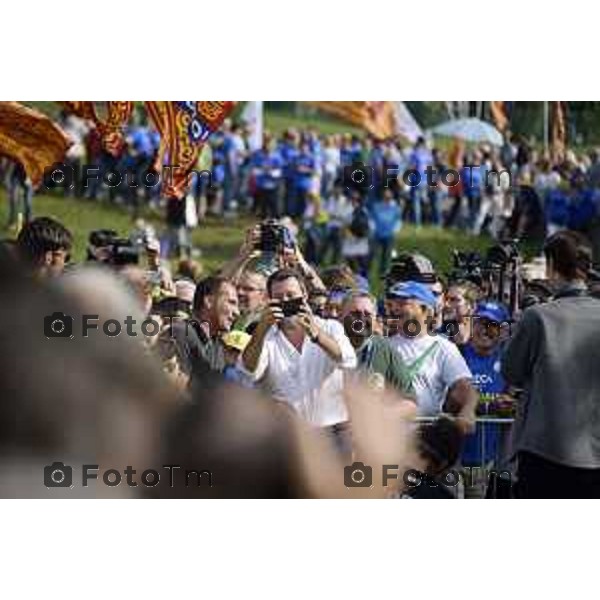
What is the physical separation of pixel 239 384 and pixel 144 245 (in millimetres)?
829

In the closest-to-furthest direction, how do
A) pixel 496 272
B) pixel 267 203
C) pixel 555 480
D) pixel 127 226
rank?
pixel 555 480
pixel 127 226
pixel 496 272
pixel 267 203

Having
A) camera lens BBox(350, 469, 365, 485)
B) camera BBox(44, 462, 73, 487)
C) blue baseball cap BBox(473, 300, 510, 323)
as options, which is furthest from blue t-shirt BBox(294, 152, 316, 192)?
camera BBox(44, 462, 73, 487)

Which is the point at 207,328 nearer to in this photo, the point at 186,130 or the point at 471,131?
the point at 186,130

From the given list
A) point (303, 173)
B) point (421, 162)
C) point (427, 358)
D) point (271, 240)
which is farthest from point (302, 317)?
point (421, 162)

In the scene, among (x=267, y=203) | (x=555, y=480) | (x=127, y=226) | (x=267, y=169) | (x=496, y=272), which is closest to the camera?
(x=555, y=480)

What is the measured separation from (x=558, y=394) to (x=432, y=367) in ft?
2.56

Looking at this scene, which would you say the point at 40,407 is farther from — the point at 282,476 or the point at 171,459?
the point at 282,476

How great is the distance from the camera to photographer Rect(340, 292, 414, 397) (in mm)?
8484

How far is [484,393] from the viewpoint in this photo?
8.48 metres

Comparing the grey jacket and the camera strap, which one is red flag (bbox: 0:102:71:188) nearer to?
the camera strap

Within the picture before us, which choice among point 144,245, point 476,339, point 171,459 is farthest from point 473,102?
point 171,459

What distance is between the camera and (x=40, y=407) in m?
8.37

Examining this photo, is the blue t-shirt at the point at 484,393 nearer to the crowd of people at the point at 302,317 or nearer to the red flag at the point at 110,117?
the crowd of people at the point at 302,317

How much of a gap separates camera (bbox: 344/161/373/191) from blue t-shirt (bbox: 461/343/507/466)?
0.98m
